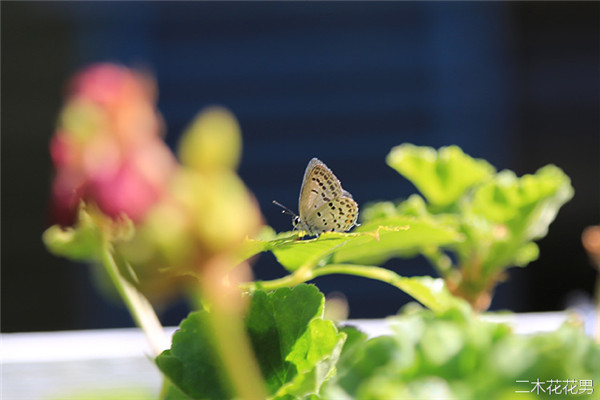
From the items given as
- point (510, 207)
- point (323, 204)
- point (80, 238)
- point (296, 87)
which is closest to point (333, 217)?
point (323, 204)

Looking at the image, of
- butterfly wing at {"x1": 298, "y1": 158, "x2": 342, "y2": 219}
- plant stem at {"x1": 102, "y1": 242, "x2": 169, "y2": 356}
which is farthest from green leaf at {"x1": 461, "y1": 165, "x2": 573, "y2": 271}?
plant stem at {"x1": 102, "y1": 242, "x2": 169, "y2": 356}

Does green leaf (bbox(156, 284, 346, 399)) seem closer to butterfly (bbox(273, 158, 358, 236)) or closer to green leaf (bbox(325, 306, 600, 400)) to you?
green leaf (bbox(325, 306, 600, 400))

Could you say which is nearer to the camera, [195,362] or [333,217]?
[195,362]

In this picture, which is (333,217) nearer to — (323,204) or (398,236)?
(323,204)

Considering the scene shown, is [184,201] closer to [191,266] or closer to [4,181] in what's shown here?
[191,266]

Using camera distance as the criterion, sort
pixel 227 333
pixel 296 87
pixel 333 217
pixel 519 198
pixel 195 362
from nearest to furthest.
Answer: pixel 227 333
pixel 195 362
pixel 519 198
pixel 333 217
pixel 296 87

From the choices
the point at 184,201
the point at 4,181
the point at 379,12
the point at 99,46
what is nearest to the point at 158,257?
the point at 184,201

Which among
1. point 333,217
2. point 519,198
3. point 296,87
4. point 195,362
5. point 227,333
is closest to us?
point 227,333
